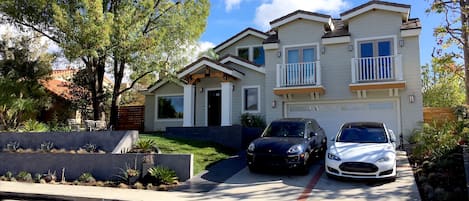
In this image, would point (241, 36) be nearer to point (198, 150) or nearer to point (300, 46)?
point (300, 46)

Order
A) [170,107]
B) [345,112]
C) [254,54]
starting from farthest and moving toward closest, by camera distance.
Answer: [254,54], [170,107], [345,112]

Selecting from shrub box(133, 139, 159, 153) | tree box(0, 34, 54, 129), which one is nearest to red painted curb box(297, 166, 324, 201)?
shrub box(133, 139, 159, 153)

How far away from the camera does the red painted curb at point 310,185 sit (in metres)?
8.68

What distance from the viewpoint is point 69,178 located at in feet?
38.3

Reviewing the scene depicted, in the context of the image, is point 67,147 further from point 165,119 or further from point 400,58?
point 400,58

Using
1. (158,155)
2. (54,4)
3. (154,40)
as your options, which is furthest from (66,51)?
(158,155)

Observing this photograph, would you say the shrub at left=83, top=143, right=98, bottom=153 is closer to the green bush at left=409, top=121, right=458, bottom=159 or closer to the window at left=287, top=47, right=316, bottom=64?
the window at left=287, top=47, right=316, bottom=64

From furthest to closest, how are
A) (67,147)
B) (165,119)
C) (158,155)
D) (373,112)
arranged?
(165,119) < (373,112) < (67,147) < (158,155)

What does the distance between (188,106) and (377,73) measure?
9132 mm

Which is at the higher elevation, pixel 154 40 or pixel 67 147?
pixel 154 40

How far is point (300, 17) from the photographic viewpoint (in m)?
17.9

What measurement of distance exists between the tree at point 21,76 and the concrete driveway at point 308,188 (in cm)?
1232

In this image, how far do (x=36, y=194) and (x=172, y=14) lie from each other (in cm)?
1187

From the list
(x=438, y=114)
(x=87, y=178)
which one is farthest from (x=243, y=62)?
(x=87, y=178)
